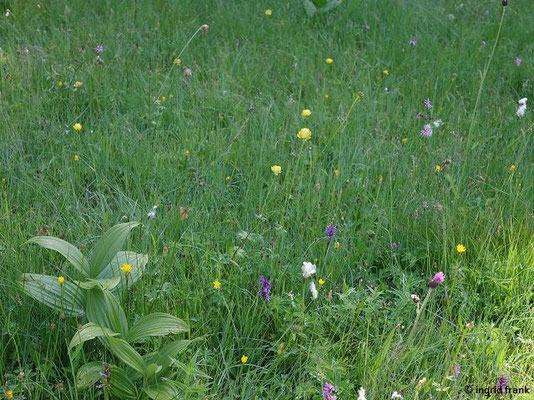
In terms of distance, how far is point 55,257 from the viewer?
2133 mm

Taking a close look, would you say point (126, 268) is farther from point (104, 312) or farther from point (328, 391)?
point (328, 391)

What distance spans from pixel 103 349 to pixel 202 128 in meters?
1.45

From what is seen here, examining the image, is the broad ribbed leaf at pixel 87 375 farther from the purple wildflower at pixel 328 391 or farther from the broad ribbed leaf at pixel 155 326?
the purple wildflower at pixel 328 391

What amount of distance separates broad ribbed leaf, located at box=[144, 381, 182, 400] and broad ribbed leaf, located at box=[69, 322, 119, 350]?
0.56ft

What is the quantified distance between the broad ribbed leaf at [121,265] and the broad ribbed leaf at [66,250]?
0.06 m

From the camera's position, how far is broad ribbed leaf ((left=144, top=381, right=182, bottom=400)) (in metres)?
1.69

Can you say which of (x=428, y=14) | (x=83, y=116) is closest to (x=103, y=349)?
(x=83, y=116)

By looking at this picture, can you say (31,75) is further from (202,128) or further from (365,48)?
(365,48)

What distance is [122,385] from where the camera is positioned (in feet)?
5.66

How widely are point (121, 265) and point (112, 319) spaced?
0.22m

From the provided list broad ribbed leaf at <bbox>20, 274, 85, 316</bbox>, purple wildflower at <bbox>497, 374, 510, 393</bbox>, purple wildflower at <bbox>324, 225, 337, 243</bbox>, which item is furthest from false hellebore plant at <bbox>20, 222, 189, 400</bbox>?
purple wildflower at <bbox>497, 374, 510, 393</bbox>

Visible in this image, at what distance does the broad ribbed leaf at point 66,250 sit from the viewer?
6.03 feet

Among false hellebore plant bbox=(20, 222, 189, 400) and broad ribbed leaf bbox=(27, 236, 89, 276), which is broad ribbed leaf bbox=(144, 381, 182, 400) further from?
broad ribbed leaf bbox=(27, 236, 89, 276)

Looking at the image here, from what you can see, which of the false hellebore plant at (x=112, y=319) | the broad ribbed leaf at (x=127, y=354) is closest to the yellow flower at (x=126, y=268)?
the false hellebore plant at (x=112, y=319)
